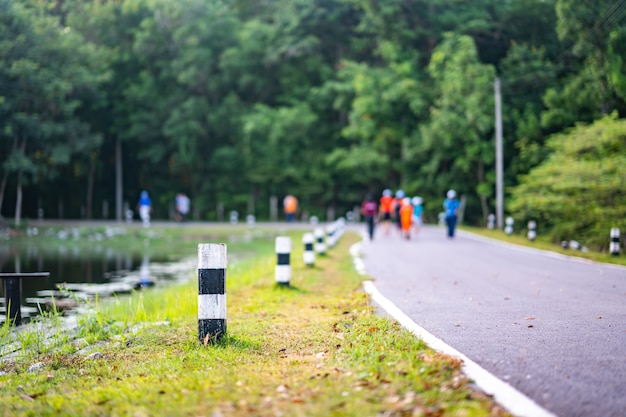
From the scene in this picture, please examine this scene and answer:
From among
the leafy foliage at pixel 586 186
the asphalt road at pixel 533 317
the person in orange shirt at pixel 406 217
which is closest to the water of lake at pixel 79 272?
the asphalt road at pixel 533 317

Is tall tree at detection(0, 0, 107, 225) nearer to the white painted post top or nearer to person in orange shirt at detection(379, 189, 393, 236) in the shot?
person in orange shirt at detection(379, 189, 393, 236)

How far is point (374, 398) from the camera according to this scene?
16.2 feet

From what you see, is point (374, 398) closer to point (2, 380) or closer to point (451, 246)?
point (2, 380)

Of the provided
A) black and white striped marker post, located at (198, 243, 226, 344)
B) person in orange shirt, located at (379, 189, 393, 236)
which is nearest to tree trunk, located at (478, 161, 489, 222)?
person in orange shirt, located at (379, 189, 393, 236)

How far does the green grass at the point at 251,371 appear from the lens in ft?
16.1

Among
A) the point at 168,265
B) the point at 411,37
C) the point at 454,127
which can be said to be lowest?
the point at 168,265

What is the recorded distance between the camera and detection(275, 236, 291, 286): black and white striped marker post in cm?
1288

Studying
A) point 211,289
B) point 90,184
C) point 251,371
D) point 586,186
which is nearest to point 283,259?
point 211,289

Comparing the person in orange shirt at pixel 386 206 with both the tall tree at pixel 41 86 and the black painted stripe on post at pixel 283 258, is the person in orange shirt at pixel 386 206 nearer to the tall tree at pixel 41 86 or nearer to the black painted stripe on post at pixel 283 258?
the black painted stripe on post at pixel 283 258

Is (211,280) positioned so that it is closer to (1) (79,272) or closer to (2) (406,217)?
(1) (79,272)

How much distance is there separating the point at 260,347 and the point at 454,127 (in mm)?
36319

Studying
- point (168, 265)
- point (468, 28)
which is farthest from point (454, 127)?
point (168, 265)

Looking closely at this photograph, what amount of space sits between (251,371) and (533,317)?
4037 mm

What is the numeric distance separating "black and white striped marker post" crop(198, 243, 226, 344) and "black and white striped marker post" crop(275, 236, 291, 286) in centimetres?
527
